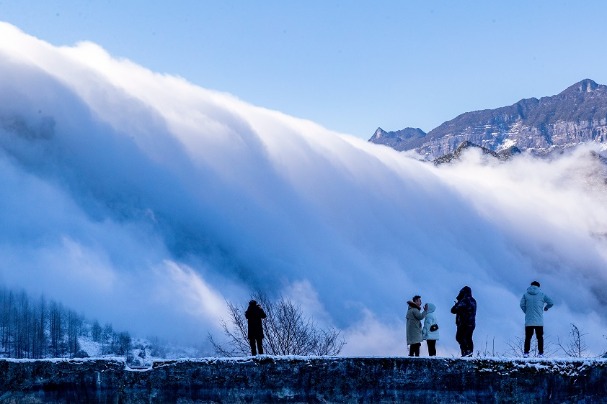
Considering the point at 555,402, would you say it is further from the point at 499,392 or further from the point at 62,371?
the point at 62,371

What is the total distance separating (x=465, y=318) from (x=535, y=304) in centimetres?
191

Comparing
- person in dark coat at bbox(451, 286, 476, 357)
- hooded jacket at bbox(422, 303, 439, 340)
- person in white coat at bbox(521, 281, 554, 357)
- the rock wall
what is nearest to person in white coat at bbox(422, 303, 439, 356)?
hooded jacket at bbox(422, 303, 439, 340)

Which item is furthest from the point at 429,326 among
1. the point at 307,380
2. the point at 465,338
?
the point at 307,380

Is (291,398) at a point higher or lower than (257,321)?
lower

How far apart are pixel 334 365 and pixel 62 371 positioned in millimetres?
5968

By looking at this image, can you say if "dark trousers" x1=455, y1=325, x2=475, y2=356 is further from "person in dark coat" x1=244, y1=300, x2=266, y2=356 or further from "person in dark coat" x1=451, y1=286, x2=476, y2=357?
"person in dark coat" x1=244, y1=300, x2=266, y2=356

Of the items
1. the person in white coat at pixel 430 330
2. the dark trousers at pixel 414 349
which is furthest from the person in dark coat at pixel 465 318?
the dark trousers at pixel 414 349

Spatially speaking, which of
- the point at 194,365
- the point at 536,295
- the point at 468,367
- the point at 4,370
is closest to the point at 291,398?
the point at 194,365

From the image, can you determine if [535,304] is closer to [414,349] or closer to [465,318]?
[465,318]

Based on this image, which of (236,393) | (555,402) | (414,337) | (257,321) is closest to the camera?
(555,402)

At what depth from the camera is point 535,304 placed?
70.1ft

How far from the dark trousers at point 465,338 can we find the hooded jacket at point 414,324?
3.37 feet

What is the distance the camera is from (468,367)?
16.7 metres

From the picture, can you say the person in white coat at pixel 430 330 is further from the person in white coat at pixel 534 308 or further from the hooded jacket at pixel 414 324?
the person in white coat at pixel 534 308
